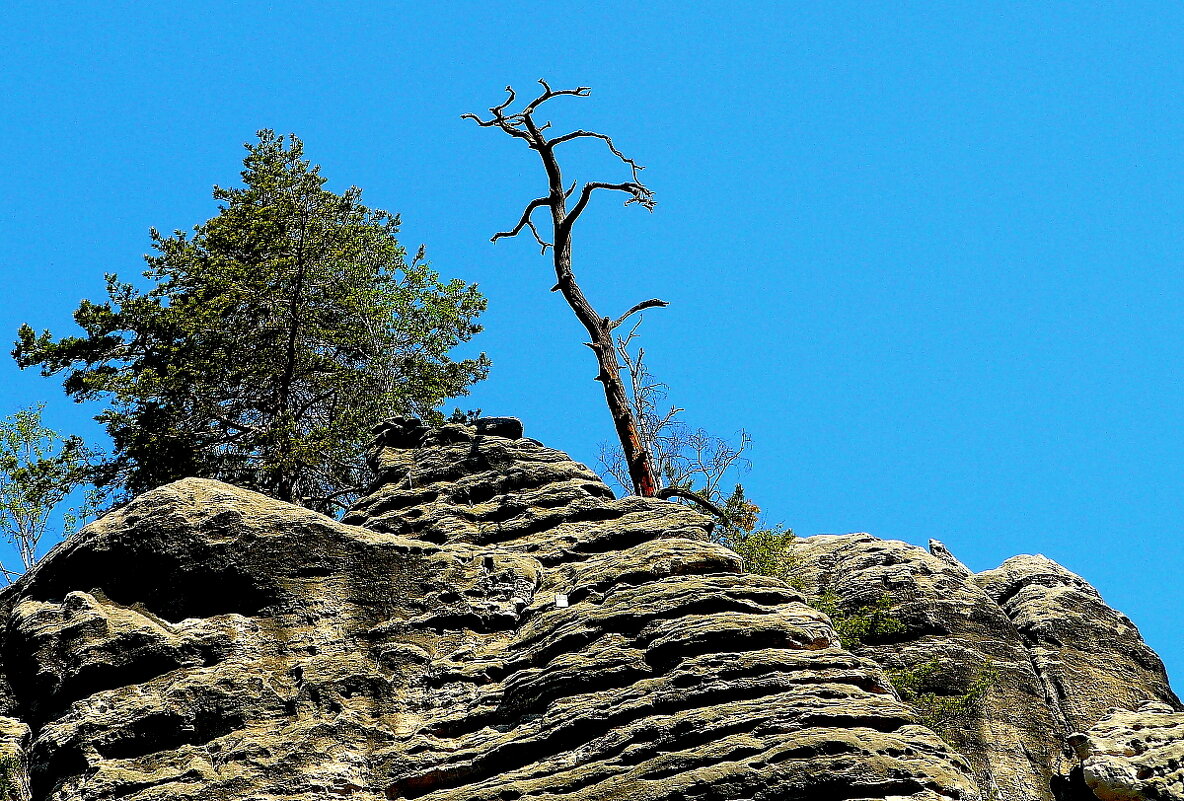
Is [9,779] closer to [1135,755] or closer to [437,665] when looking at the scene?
[437,665]

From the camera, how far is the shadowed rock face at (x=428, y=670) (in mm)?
11914

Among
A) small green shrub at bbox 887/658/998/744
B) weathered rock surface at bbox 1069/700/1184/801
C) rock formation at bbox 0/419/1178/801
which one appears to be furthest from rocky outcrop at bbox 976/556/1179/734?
rock formation at bbox 0/419/1178/801

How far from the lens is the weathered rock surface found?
18.0 m

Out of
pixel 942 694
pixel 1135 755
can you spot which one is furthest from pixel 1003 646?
pixel 1135 755

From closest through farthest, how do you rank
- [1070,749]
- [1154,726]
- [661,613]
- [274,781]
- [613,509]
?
1. [274,781]
2. [661,613]
3. [613,509]
4. [1154,726]
5. [1070,749]

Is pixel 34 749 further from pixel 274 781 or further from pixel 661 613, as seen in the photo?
pixel 661 613

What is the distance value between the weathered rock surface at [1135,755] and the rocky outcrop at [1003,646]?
2.88 ft

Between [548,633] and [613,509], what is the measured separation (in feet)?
9.59

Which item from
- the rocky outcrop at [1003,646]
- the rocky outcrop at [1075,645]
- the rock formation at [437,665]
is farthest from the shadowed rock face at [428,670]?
the rocky outcrop at [1075,645]

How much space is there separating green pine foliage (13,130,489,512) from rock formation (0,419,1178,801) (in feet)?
23.6

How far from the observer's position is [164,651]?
44.3 feet

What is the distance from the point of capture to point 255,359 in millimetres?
23594

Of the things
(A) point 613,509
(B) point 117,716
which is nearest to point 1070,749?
(A) point 613,509

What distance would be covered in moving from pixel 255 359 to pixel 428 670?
1177 cm
